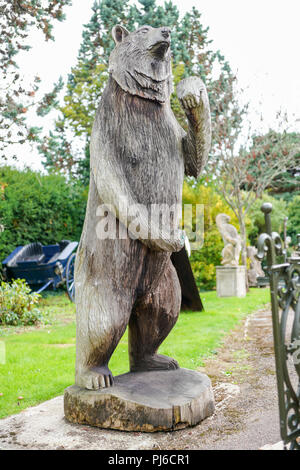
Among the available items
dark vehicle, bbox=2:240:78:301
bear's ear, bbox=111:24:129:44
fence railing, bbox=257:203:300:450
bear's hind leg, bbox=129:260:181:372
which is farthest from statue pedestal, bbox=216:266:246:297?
fence railing, bbox=257:203:300:450

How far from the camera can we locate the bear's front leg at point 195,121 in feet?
7.73

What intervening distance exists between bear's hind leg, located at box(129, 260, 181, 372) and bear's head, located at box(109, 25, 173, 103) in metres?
1.05

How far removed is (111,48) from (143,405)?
472 inches

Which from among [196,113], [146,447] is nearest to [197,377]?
[146,447]

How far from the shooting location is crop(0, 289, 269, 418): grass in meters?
3.35

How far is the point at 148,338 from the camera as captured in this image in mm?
2701

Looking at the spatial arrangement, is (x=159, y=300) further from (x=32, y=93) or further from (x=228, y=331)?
(x=32, y=93)

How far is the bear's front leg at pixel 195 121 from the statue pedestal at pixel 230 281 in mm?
8192

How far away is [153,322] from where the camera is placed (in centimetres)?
266

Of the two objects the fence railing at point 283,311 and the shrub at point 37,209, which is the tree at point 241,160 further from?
the fence railing at point 283,311

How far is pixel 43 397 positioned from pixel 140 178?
1814mm

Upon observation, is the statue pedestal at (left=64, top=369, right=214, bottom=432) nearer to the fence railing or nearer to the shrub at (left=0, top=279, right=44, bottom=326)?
the fence railing

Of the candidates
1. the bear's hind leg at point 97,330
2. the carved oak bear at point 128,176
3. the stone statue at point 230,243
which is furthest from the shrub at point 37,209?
the bear's hind leg at point 97,330

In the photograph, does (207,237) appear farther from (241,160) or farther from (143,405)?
(143,405)
